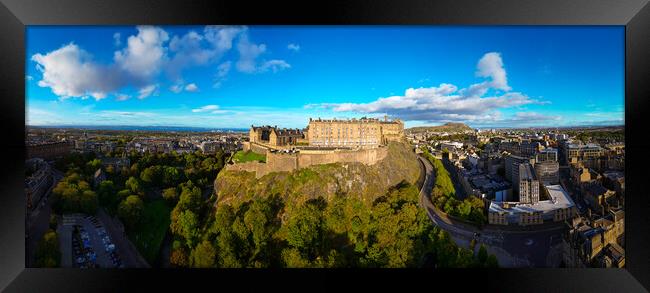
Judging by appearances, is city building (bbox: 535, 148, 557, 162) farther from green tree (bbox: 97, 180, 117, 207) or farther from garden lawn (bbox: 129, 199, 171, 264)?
green tree (bbox: 97, 180, 117, 207)

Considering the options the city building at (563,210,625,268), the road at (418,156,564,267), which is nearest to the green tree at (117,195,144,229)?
the road at (418,156,564,267)

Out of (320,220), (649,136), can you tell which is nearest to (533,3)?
Result: (649,136)

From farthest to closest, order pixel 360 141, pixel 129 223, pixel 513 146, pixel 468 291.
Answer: pixel 360 141 < pixel 513 146 < pixel 129 223 < pixel 468 291

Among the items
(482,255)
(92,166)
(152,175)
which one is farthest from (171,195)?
(482,255)

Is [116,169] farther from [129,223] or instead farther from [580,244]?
[580,244]

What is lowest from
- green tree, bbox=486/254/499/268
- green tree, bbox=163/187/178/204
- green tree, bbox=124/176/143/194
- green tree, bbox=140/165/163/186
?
green tree, bbox=486/254/499/268

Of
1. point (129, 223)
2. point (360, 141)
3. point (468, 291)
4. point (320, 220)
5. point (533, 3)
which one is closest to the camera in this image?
point (533, 3)
